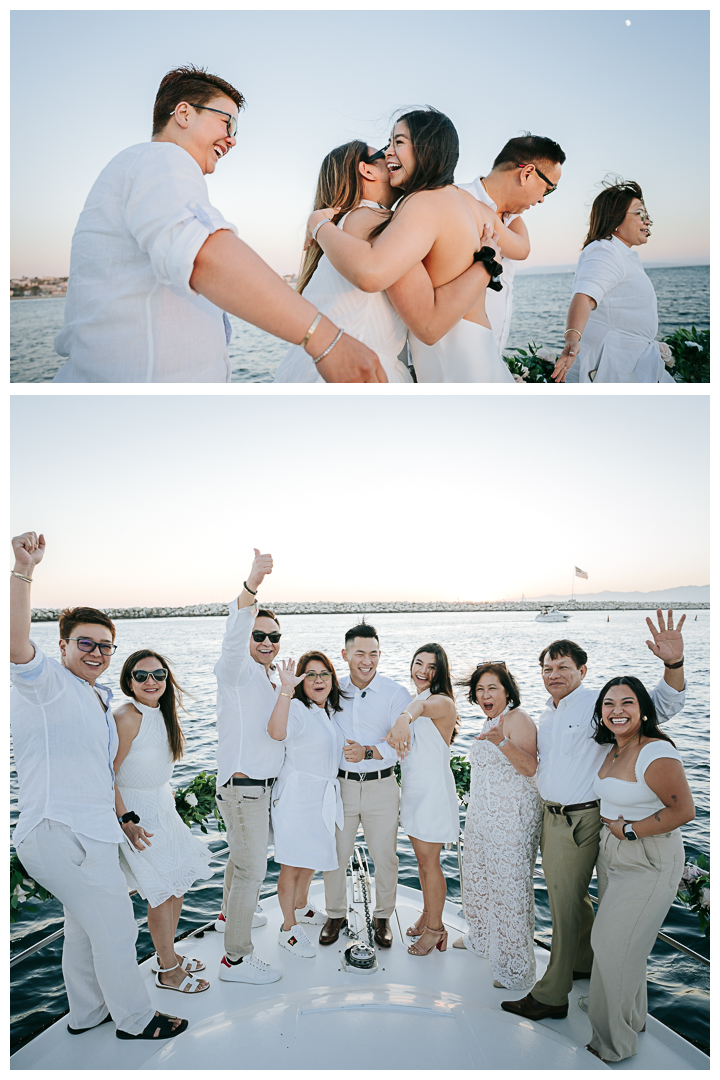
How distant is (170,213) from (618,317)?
2.29m

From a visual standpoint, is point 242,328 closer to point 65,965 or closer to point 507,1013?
point 65,965

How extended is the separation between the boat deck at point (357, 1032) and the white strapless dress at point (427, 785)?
0.60 metres

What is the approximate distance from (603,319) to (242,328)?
11.3 ft

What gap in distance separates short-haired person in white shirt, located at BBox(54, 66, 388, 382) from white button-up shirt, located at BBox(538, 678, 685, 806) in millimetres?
1651

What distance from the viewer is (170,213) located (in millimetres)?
1929

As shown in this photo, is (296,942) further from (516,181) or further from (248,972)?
(516,181)

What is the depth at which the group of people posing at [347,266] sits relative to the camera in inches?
77.9

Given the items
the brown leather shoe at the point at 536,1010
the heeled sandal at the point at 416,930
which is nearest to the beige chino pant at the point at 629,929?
the brown leather shoe at the point at 536,1010

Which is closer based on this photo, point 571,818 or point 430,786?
point 571,818

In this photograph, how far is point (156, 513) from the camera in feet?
12.5

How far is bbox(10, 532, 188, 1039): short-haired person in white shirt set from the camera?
253 centimetres

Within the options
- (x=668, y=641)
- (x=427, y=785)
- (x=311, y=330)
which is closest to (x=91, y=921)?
(x=427, y=785)

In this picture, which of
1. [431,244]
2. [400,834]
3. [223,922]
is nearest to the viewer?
[431,244]

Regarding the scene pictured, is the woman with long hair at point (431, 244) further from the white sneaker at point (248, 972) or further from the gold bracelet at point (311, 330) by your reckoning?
the white sneaker at point (248, 972)
